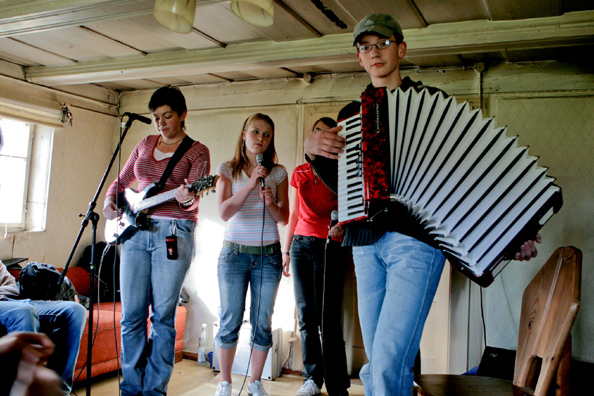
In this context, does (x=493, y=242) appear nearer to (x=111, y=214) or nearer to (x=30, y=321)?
(x=111, y=214)

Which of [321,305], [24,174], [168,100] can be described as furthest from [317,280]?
[24,174]

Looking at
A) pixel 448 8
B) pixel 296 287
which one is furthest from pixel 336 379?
pixel 448 8

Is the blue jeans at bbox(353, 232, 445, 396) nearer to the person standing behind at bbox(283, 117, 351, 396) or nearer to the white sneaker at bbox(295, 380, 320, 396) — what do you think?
the person standing behind at bbox(283, 117, 351, 396)

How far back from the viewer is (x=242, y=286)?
252 cm

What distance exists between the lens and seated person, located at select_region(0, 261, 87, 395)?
248cm

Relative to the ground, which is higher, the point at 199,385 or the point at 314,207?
the point at 314,207

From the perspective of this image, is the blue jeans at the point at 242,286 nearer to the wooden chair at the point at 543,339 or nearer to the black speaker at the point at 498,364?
the wooden chair at the point at 543,339

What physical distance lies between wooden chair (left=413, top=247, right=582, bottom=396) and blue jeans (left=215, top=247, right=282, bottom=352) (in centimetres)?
104

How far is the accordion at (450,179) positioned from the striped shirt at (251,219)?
110 cm

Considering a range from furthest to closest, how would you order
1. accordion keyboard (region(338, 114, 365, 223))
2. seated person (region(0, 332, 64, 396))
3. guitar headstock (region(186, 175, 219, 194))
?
guitar headstock (region(186, 175, 219, 194)), accordion keyboard (region(338, 114, 365, 223)), seated person (region(0, 332, 64, 396))

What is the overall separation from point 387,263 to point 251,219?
1.20 meters

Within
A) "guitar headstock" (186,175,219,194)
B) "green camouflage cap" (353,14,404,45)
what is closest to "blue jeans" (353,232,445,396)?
"green camouflage cap" (353,14,404,45)

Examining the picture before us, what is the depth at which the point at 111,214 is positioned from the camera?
2547mm

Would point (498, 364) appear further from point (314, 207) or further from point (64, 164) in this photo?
point (64, 164)
